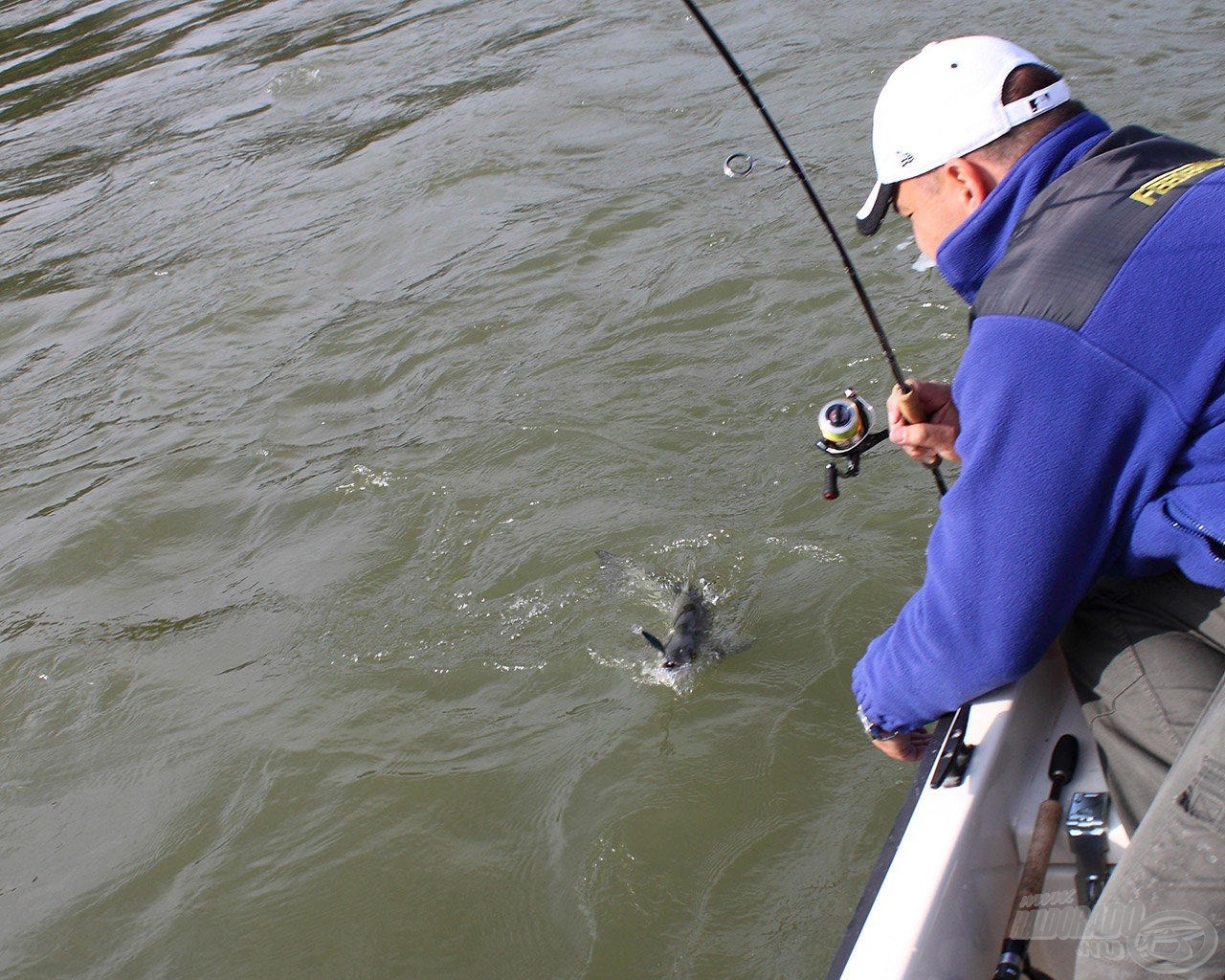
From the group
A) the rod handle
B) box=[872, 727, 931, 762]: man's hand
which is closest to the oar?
box=[872, 727, 931, 762]: man's hand

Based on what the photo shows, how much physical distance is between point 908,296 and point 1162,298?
16.0 feet

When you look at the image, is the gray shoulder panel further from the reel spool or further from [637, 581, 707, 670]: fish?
[637, 581, 707, 670]: fish

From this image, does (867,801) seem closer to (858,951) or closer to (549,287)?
(858,951)

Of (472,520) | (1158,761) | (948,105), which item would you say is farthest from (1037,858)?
(472,520)

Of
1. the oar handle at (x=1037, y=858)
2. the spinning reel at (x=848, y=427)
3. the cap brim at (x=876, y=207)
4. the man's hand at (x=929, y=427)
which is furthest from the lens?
the spinning reel at (x=848, y=427)

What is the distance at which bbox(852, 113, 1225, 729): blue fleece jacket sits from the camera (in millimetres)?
1958

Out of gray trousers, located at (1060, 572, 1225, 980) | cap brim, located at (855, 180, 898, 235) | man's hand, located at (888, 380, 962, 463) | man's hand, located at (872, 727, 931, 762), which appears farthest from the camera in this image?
man's hand, located at (872, 727, 931, 762)

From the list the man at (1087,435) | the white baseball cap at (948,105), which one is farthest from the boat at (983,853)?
the white baseball cap at (948,105)

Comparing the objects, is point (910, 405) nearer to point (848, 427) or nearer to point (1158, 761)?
point (848, 427)

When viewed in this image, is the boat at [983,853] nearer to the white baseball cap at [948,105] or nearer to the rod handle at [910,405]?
the rod handle at [910,405]

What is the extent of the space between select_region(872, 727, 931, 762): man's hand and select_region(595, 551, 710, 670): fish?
1.48 meters

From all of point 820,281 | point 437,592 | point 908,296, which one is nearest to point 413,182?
point 820,281

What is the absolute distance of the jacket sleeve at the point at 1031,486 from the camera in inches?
78.3

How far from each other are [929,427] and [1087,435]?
2.53ft
